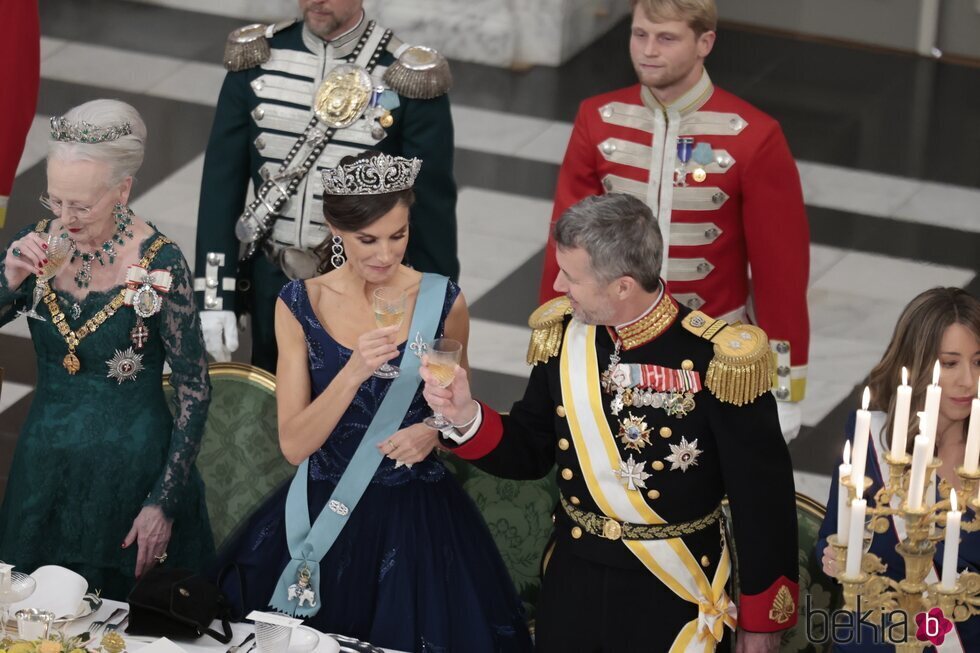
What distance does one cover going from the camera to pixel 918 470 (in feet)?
8.49

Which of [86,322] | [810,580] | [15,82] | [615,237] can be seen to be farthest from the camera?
[15,82]

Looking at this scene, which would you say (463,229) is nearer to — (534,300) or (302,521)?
(534,300)

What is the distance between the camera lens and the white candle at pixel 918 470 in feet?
8.44

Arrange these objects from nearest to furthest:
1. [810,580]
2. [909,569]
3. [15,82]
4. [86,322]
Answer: [909,569] < [86,322] < [810,580] < [15,82]

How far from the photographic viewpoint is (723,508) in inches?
153

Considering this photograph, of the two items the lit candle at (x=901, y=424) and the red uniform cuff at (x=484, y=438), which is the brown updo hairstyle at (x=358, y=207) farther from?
the lit candle at (x=901, y=424)

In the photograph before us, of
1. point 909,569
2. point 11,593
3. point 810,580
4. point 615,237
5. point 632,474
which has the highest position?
point 615,237

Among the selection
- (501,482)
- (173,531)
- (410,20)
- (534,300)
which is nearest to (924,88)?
(410,20)

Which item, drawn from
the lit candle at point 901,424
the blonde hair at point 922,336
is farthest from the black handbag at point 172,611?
the lit candle at point 901,424

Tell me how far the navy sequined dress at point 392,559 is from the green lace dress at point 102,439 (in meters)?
0.25

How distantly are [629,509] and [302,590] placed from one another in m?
0.73

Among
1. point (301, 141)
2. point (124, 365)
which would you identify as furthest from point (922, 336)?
point (301, 141)

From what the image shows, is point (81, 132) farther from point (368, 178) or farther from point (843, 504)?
point (843, 504)

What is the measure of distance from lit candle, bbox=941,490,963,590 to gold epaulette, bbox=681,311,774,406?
2.31 feet
